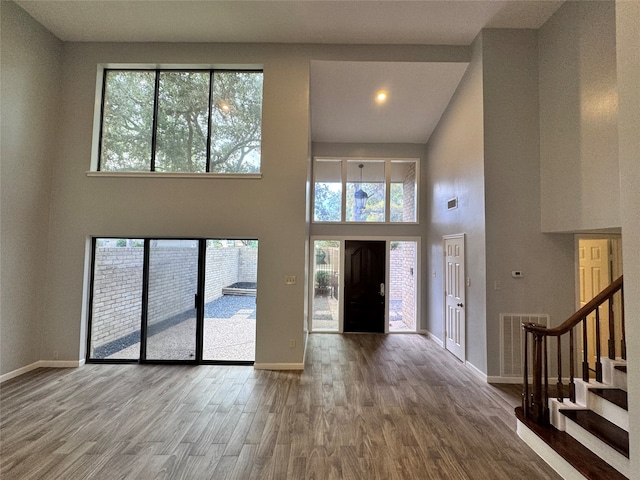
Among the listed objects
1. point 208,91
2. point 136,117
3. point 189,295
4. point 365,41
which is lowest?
point 189,295

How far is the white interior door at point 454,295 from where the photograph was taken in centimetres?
448

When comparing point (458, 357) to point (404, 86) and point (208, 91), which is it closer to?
point (404, 86)

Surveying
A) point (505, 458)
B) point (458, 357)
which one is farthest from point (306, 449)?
point (458, 357)

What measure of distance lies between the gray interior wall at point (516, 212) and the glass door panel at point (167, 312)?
4119 mm

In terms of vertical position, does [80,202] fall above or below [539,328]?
above

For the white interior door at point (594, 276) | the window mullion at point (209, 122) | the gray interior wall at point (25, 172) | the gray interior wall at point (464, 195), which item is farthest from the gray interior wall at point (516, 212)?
the gray interior wall at point (25, 172)

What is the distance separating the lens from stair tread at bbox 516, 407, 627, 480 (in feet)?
6.45

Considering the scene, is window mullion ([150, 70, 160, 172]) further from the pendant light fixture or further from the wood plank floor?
the pendant light fixture

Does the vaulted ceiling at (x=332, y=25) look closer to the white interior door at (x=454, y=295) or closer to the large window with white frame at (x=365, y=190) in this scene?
the large window with white frame at (x=365, y=190)

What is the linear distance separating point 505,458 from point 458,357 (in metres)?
2.34

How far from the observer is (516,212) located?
3912mm

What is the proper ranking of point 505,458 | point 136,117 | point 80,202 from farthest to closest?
1. point 136,117
2. point 80,202
3. point 505,458

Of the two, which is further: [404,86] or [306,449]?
[404,86]

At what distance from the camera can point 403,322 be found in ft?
20.8
